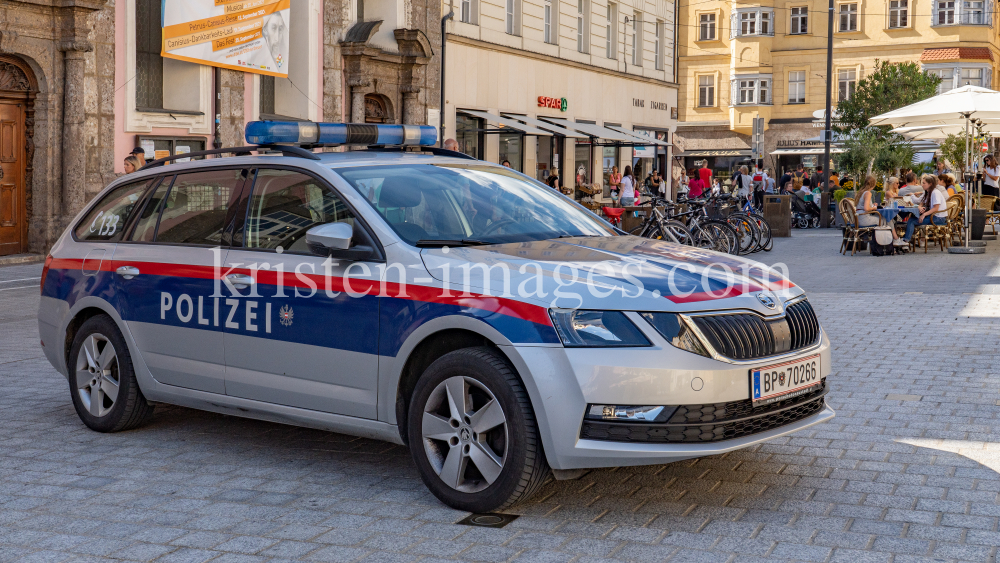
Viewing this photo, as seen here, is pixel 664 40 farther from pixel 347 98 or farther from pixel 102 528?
pixel 102 528

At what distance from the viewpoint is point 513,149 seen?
110ft

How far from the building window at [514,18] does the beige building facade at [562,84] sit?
30mm

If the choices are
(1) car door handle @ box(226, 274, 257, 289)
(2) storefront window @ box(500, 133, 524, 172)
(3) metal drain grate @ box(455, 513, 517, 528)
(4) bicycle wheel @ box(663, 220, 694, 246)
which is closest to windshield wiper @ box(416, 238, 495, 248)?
(1) car door handle @ box(226, 274, 257, 289)

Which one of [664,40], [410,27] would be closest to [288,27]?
[410,27]

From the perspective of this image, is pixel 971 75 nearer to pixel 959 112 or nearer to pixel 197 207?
pixel 959 112

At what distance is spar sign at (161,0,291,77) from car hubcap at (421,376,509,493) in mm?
16748

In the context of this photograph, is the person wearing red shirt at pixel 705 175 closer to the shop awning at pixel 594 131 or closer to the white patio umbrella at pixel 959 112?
the shop awning at pixel 594 131

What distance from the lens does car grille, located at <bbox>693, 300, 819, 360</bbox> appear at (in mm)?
4574

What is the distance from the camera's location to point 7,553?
4293 mm

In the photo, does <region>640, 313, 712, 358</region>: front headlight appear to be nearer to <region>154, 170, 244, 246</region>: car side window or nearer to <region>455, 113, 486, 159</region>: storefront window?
<region>154, 170, 244, 246</region>: car side window

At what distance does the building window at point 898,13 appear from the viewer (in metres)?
57.5

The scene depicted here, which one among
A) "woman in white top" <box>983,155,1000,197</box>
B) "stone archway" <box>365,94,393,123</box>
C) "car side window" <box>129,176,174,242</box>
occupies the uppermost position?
"stone archway" <box>365,94,393,123</box>

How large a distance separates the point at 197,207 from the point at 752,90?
190ft

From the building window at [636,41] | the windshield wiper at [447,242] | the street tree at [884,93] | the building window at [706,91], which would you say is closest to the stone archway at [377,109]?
the building window at [636,41]
